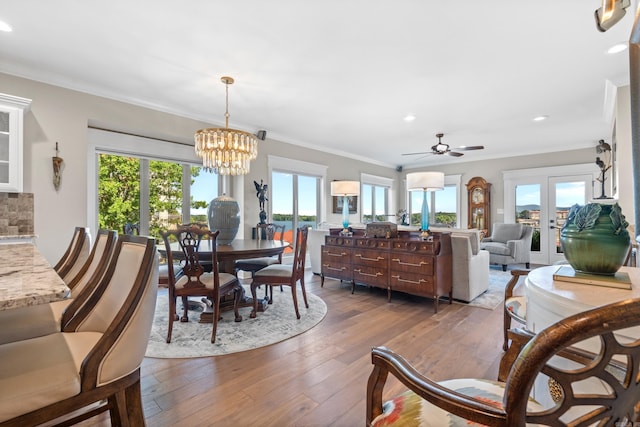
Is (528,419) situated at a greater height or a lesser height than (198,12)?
lesser

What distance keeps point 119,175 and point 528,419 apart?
4.89 meters

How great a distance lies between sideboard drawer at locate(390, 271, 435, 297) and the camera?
3.33 meters

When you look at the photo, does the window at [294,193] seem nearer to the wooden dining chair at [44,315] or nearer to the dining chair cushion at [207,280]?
the dining chair cushion at [207,280]

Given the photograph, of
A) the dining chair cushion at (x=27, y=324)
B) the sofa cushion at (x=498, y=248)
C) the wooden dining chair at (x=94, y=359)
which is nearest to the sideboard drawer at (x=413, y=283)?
the wooden dining chair at (x=94, y=359)

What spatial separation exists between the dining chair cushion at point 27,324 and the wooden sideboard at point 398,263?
3.07m

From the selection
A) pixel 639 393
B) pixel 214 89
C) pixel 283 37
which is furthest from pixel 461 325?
pixel 214 89

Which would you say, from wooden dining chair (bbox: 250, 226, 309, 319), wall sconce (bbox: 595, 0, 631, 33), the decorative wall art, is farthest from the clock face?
wall sconce (bbox: 595, 0, 631, 33)

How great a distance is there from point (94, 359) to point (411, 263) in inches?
121

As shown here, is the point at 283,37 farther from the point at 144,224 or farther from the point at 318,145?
the point at 318,145

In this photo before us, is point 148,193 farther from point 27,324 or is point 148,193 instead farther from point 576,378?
point 576,378

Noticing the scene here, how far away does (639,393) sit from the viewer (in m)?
0.55

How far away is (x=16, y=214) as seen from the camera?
9.93ft

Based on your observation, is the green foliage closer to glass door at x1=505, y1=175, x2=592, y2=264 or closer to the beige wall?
the beige wall

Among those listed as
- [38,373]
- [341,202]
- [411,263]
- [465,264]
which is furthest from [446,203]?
[38,373]
